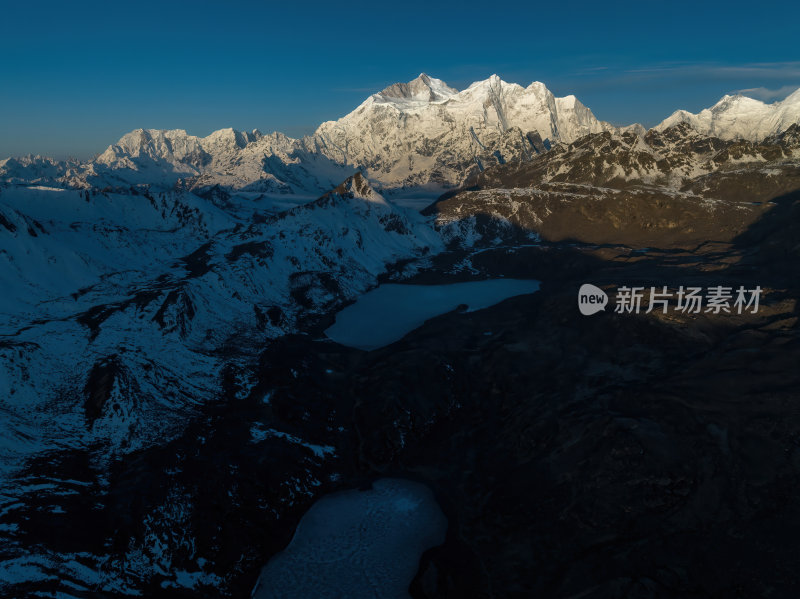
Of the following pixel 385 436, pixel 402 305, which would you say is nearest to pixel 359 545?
pixel 385 436

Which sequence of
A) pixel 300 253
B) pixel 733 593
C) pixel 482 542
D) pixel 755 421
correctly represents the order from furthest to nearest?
pixel 300 253 → pixel 755 421 → pixel 482 542 → pixel 733 593

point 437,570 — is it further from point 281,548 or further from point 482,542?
point 281,548

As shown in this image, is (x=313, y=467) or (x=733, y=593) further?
(x=313, y=467)

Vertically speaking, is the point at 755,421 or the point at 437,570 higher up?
the point at 755,421

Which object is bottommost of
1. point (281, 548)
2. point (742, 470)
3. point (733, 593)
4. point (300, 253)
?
point (281, 548)

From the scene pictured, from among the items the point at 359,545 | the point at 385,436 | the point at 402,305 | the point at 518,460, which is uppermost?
the point at 402,305

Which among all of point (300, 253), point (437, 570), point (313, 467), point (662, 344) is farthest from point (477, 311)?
point (437, 570)

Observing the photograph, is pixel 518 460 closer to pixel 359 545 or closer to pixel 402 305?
pixel 359 545

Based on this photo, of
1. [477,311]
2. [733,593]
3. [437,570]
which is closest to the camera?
[733,593]
